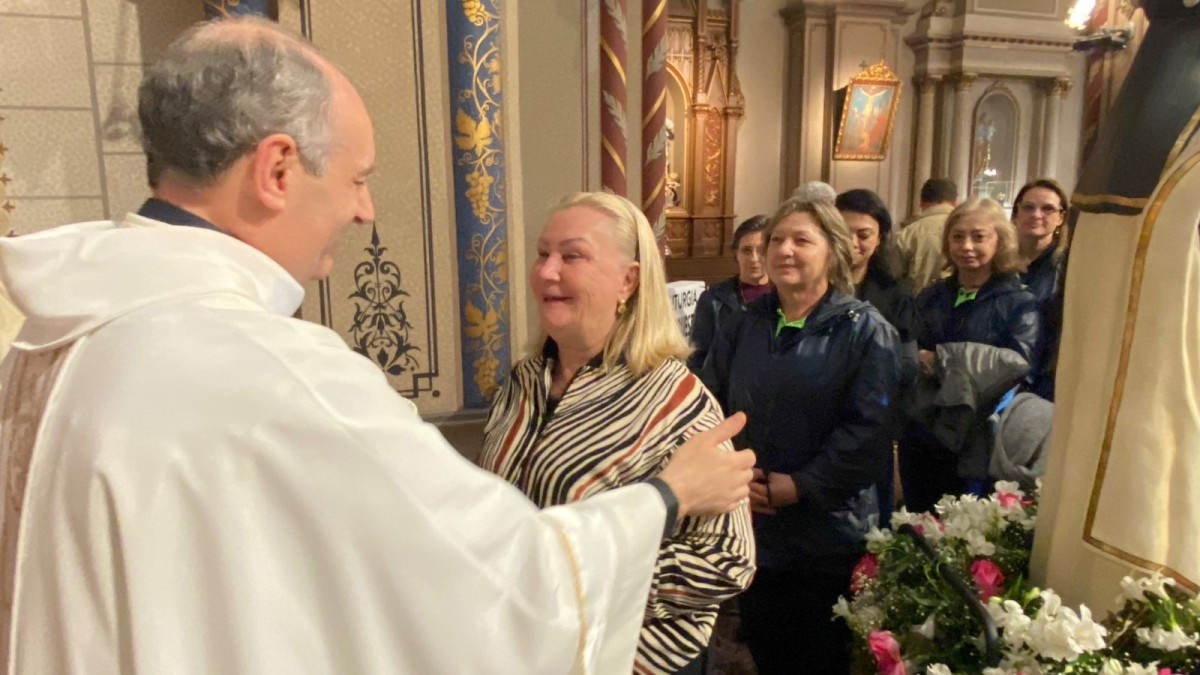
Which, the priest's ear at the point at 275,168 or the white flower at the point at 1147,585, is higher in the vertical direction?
the priest's ear at the point at 275,168

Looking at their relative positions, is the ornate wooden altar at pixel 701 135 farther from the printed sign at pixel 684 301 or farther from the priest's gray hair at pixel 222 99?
the priest's gray hair at pixel 222 99

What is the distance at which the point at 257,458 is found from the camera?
87 centimetres

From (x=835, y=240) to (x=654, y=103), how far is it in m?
1.98

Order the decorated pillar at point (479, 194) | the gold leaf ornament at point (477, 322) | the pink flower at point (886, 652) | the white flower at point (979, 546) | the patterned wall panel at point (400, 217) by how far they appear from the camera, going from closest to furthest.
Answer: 1. the pink flower at point (886, 652)
2. the white flower at point (979, 546)
3. the patterned wall panel at point (400, 217)
4. the decorated pillar at point (479, 194)
5. the gold leaf ornament at point (477, 322)

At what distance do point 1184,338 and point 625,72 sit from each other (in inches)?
112

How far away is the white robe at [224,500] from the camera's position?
0.85 metres

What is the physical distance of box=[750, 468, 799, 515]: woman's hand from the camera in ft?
7.10

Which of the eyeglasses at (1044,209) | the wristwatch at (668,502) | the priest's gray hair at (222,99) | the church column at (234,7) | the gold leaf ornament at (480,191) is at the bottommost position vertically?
the wristwatch at (668,502)

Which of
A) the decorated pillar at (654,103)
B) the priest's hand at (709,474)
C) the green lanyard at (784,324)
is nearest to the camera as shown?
the priest's hand at (709,474)

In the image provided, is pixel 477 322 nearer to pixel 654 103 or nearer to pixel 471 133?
pixel 471 133

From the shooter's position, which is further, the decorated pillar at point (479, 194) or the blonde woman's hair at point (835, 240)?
the decorated pillar at point (479, 194)

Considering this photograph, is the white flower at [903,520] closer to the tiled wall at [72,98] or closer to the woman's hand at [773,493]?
the woman's hand at [773,493]

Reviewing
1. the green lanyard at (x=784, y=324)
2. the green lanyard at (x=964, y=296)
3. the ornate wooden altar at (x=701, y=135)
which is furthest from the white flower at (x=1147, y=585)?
the ornate wooden altar at (x=701, y=135)

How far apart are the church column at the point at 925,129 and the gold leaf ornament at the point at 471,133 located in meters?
8.29
